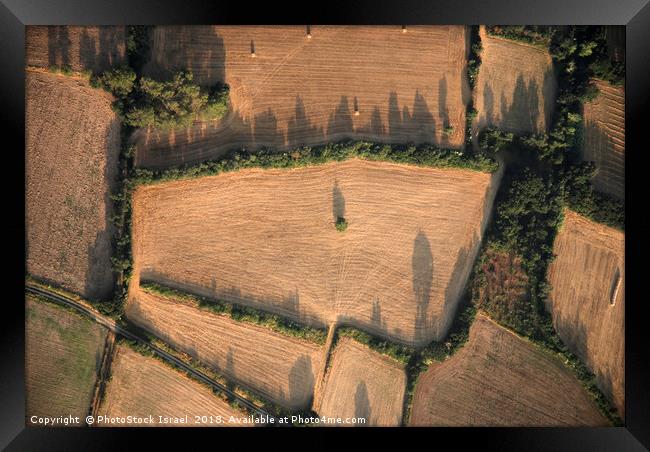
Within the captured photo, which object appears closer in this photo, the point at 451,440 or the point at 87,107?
the point at 451,440

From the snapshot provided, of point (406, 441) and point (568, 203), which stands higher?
point (568, 203)

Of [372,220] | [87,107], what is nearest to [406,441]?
[372,220]

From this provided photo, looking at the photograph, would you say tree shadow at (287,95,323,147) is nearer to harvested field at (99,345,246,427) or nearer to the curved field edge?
the curved field edge

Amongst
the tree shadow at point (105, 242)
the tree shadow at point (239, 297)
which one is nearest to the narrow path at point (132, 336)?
the tree shadow at point (105, 242)

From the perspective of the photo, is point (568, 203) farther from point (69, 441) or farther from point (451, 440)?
point (69, 441)

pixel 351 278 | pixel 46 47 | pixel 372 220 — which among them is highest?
pixel 46 47

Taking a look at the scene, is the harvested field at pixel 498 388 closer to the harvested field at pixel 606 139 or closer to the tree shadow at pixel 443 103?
the harvested field at pixel 606 139
